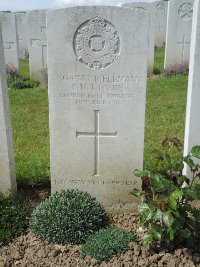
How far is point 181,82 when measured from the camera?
9.58m

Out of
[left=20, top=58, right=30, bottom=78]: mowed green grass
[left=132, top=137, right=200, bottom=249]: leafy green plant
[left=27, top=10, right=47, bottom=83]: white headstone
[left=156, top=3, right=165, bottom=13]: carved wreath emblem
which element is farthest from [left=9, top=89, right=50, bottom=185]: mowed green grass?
[left=156, top=3, right=165, bottom=13]: carved wreath emblem

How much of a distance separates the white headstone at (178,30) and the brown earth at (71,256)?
26.9 ft

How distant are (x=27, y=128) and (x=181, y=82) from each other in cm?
469

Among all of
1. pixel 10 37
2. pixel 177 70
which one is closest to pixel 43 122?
pixel 10 37

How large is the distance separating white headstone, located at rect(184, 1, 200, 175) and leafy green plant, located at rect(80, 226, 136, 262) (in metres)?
1.15

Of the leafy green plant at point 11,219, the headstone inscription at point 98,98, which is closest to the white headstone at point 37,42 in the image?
the headstone inscription at point 98,98

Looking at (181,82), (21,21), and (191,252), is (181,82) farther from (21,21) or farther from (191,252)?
(21,21)

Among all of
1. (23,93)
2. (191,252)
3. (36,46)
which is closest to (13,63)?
(36,46)

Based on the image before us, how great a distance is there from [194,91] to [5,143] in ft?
6.81

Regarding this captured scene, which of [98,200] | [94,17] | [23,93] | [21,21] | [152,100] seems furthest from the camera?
[21,21]

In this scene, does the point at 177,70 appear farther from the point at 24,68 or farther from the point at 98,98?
the point at 98,98

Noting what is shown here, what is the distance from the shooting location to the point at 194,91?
3855mm

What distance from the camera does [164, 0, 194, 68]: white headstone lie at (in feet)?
34.7

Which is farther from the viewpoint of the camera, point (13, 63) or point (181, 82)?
point (13, 63)
